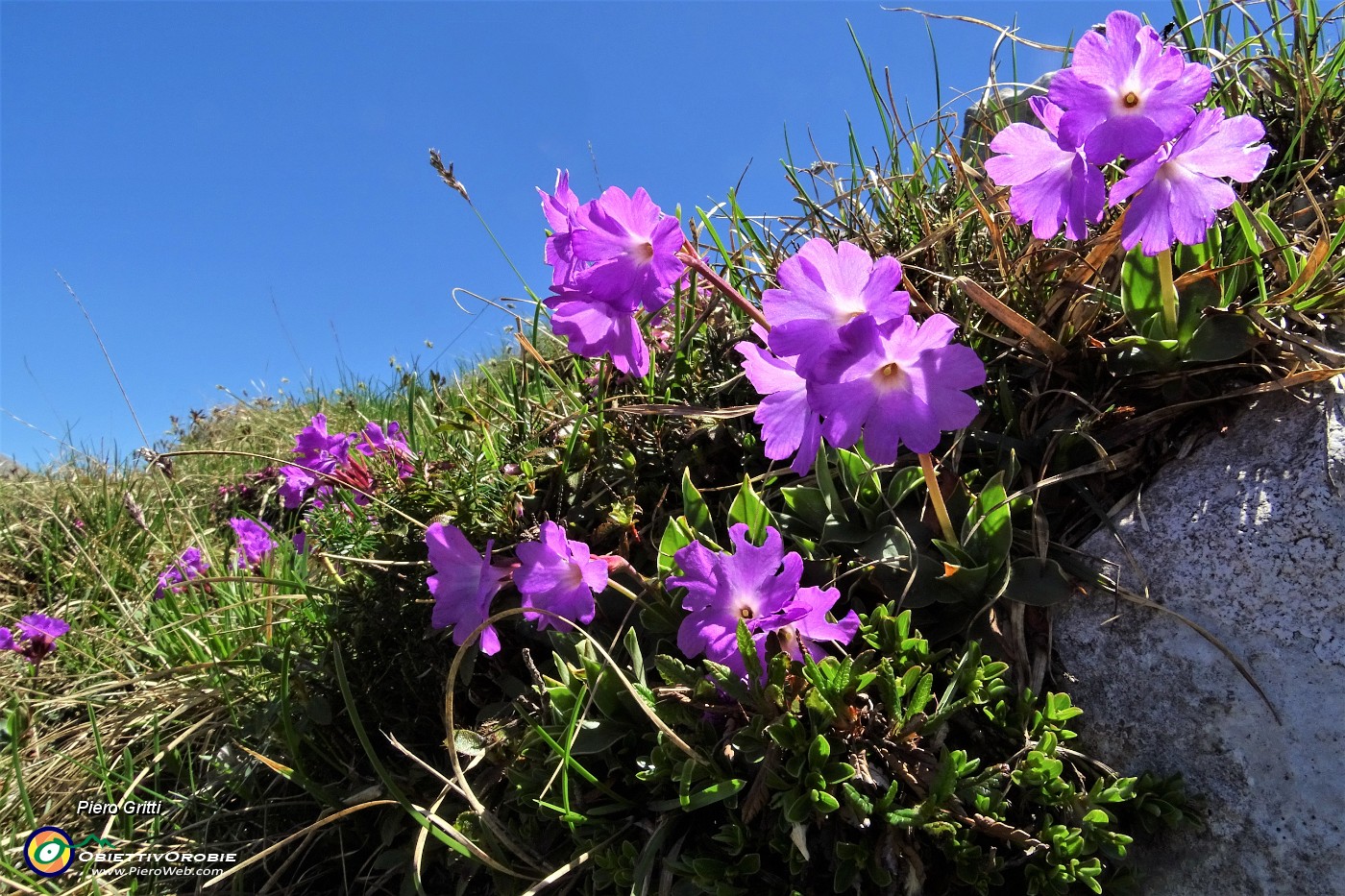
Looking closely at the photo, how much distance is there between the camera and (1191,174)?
4.87 ft

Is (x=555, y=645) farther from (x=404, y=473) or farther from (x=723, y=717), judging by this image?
(x=404, y=473)

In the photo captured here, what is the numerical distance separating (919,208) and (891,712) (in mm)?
1489

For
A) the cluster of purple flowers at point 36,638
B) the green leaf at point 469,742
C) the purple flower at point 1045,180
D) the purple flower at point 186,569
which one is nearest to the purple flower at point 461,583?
the green leaf at point 469,742

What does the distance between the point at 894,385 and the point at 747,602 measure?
1.76ft

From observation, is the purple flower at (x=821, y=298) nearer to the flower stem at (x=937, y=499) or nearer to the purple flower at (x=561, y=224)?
the flower stem at (x=937, y=499)

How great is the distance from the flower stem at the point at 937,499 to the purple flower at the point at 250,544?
315 cm

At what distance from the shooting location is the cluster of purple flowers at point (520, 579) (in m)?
1.83

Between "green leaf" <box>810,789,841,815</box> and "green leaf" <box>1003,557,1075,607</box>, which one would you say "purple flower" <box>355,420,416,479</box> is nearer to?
"green leaf" <box>810,789,841,815</box>

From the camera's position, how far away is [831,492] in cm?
190

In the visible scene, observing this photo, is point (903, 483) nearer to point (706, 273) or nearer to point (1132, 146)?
point (706, 273)

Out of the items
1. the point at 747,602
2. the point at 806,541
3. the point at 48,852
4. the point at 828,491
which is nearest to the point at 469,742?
the point at 747,602

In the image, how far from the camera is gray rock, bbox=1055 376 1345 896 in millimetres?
1535

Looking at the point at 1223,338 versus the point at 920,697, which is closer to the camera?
the point at 920,697

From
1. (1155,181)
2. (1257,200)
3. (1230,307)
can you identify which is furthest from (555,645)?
(1257,200)
